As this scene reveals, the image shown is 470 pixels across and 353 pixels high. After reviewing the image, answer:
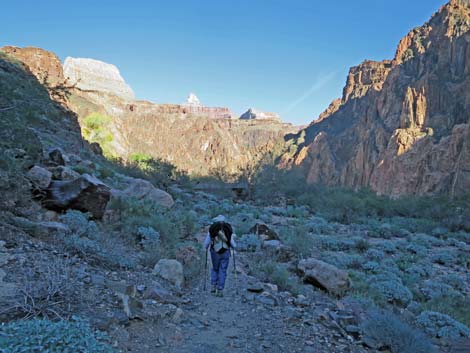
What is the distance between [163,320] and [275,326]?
4.46 feet

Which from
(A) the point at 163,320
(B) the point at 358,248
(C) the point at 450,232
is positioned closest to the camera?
(A) the point at 163,320

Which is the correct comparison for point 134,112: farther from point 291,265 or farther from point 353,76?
point 291,265

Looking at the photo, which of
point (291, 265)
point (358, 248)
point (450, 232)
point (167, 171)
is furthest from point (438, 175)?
point (291, 265)

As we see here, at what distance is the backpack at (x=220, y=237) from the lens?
18.7 ft

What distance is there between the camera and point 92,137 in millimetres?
36531

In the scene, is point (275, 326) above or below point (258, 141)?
below

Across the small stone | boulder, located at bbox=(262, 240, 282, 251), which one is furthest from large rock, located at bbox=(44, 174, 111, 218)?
the small stone

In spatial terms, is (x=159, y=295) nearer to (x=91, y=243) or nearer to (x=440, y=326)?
(x=91, y=243)

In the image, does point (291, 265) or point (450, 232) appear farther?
point (450, 232)

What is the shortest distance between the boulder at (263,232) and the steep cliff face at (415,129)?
38.0 metres

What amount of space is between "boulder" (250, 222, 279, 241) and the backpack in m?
5.25

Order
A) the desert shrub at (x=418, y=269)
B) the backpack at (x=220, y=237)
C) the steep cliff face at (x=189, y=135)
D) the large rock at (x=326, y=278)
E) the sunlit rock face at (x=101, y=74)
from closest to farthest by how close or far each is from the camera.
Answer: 1. the backpack at (x=220, y=237)
2. the large rock at (x=326, y=278)
3. the desert shrub at (x=418, y=269)
4. the steep cliff face at (x=189, y=135)
5. the sunlit rock face at (x=101, y=74)

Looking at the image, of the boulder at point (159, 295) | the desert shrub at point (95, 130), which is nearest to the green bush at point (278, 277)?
the boulder at point (159, 295)

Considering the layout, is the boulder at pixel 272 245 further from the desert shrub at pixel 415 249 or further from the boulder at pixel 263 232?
the desert shrub at pixel 415 249
